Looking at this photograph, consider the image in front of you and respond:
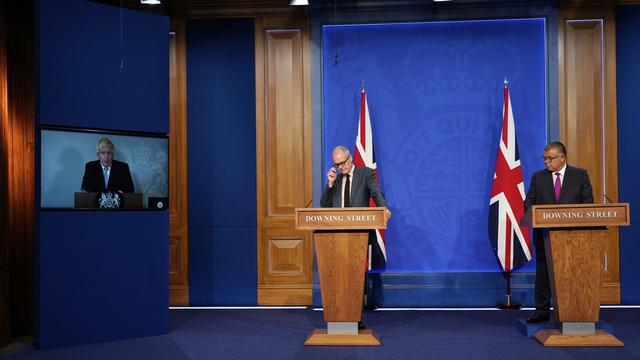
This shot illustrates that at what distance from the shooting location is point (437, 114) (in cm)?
680

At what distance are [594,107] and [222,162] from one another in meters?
4.05

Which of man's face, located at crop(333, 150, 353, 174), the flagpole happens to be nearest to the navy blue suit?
the flagpole

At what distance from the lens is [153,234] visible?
5.50m

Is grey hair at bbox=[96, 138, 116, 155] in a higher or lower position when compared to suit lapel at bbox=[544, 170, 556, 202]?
higher

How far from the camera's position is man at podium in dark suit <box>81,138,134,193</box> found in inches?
205

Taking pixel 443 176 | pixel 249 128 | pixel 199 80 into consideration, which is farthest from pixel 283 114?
pixel 443 176

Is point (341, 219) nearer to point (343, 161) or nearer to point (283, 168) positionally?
point (343, 161)

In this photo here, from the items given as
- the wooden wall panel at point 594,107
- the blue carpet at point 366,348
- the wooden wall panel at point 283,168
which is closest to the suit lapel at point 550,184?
the blue carpet at point 366,348

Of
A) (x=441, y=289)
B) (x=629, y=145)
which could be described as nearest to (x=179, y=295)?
(x=441, y=289)

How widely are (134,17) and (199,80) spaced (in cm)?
150

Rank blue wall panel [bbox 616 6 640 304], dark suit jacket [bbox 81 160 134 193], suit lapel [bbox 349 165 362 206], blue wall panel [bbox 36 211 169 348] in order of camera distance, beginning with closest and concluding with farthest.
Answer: blue wall panel [bbox 36 211 169 348] → dark suit jacket [bbox 81 160 134 193] → suit lapel [bbox 349 165 362 206] → blue wall panel [bbox 616 6 640 304]

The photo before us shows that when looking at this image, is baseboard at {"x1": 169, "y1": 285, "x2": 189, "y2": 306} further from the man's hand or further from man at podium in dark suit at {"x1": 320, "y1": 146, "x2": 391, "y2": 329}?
the man's hand

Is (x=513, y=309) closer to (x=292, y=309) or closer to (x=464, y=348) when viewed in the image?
(x=464, y=348)

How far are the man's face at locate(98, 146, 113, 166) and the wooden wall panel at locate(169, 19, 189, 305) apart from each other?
161 cm
